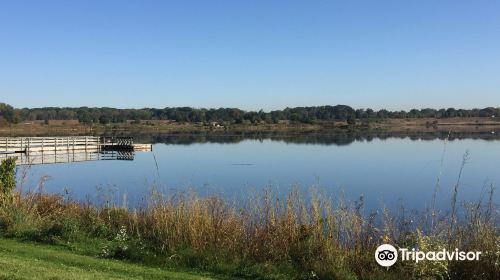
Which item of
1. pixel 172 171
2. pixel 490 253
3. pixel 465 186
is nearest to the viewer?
pixel 490 253

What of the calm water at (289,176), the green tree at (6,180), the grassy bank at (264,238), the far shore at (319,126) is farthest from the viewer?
the far shore at (319,126)

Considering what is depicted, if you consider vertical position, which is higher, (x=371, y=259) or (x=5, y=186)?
(x=5, y=186)

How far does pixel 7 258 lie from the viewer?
7.78 meters

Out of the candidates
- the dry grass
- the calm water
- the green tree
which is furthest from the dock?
the dry grass

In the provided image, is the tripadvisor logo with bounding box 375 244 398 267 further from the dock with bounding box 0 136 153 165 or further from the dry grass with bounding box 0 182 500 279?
the dock with bounding box 0 136 153 165

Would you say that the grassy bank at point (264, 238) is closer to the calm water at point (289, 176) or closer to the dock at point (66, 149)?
the calm water at point (289, 176)

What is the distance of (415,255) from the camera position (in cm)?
769

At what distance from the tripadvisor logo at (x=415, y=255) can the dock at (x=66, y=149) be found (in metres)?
36.3

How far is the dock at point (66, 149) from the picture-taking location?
144 ft

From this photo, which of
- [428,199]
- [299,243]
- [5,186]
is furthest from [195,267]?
[428,199]

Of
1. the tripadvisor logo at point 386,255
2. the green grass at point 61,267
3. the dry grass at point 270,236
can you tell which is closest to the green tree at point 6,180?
the dry grass at point 270,236

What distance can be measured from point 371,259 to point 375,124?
467ft

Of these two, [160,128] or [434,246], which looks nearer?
[434,246]

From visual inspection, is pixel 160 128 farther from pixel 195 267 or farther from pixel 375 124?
pixel 195 267
